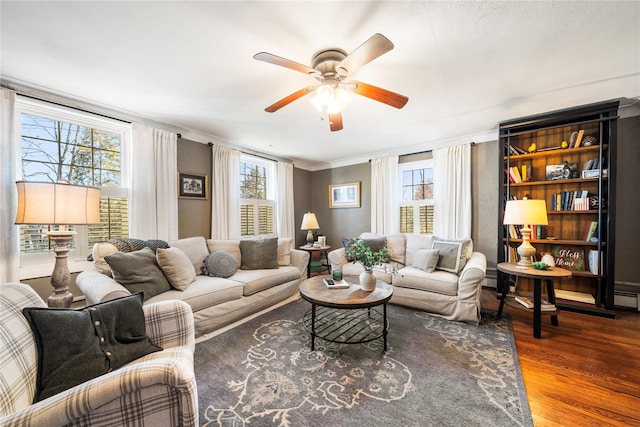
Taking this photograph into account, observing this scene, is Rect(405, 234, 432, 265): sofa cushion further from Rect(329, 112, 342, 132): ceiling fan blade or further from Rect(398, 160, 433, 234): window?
Rect(329, 112, 342, 132): ceiling fan blade

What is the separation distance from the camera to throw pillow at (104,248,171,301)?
2033 mm

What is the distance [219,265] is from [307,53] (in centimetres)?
231

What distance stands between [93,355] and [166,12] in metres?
1.88

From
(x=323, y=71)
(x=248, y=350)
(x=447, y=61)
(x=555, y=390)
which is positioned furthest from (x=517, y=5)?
(x=248, y=350)

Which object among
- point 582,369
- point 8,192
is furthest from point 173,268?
point 582,369

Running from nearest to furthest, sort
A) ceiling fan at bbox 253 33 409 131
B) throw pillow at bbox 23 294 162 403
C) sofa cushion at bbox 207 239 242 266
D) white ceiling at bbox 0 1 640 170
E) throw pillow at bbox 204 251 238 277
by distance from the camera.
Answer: throw pillow at bbox 23 294 162 403, white ceiling at bbox 0 1 640 170, ceiling fan at bbox 253 33 409 131, throw pillow at bbox 204 251 238 277, sofa cushion at bbox 207 239 242 266

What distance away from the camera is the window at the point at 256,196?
14.5 feet

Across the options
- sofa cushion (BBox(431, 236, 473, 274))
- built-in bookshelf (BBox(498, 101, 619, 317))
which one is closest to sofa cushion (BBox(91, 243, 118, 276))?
sofa cushion (BBox(431, 236, 473, 274))

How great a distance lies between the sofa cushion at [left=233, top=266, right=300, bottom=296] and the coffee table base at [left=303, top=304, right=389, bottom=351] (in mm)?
550

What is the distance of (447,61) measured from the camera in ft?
6.49

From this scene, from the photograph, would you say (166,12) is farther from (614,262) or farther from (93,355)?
(614,262)

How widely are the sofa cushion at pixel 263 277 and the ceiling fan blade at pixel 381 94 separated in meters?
2.19

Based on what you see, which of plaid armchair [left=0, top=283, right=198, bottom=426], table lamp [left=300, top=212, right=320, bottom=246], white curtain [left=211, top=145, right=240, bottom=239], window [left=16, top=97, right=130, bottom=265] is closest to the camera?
plaid armchair [left=0, top=283, right=198, bottom=426]

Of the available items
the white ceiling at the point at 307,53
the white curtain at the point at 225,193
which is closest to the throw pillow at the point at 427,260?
the white ceiling at the point at 307,53
